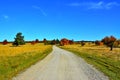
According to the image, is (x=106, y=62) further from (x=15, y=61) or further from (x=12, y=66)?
(x=12, y=66)

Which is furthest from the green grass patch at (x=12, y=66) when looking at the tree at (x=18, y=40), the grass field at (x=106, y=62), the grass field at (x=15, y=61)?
the tree at (x=18, y=40)

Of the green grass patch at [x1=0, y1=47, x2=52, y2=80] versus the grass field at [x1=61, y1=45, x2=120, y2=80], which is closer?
the green grass patch at [x1=0, y1=47, x2=52, y2=80]

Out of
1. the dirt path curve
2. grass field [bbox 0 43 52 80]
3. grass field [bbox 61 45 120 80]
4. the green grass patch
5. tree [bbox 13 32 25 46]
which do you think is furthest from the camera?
tree [bbox 13 32 25 46]

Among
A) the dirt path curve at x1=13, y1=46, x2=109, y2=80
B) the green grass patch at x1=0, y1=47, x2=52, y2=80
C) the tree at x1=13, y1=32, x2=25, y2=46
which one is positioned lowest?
the dirt path curve at x1=13, y1=46, x2=109, y2=80

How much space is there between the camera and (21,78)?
15.7 meters

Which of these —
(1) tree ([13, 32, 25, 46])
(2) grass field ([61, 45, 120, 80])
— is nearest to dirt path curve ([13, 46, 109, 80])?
(2) grass field ([61, 45, 120, 80])

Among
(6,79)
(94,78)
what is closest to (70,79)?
(94,78)

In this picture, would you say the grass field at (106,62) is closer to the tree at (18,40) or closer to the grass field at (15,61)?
the grass field at (15,61)

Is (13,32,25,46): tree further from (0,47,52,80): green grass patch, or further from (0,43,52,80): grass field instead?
(0,47,52,80): green grass patch

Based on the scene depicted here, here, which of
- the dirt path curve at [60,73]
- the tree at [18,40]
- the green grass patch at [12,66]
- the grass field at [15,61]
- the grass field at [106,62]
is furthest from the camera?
the tree at [18,40]

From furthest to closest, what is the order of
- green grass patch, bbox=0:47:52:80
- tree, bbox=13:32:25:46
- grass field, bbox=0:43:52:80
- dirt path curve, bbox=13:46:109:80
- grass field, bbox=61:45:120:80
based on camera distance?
tree, bbox=13:32:25:46 → grass field, bbox=61:45:120:80 → grass field, bbox=0:43:52:80 → green grass patch, bbox=0:47:52:80 → dirt path curve, bbox=13:46:109:80

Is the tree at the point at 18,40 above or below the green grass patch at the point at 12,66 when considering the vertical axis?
above

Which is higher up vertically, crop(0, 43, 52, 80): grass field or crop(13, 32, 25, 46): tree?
crop(13, 32, 25, 46): tree

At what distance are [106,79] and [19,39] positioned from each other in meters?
133
